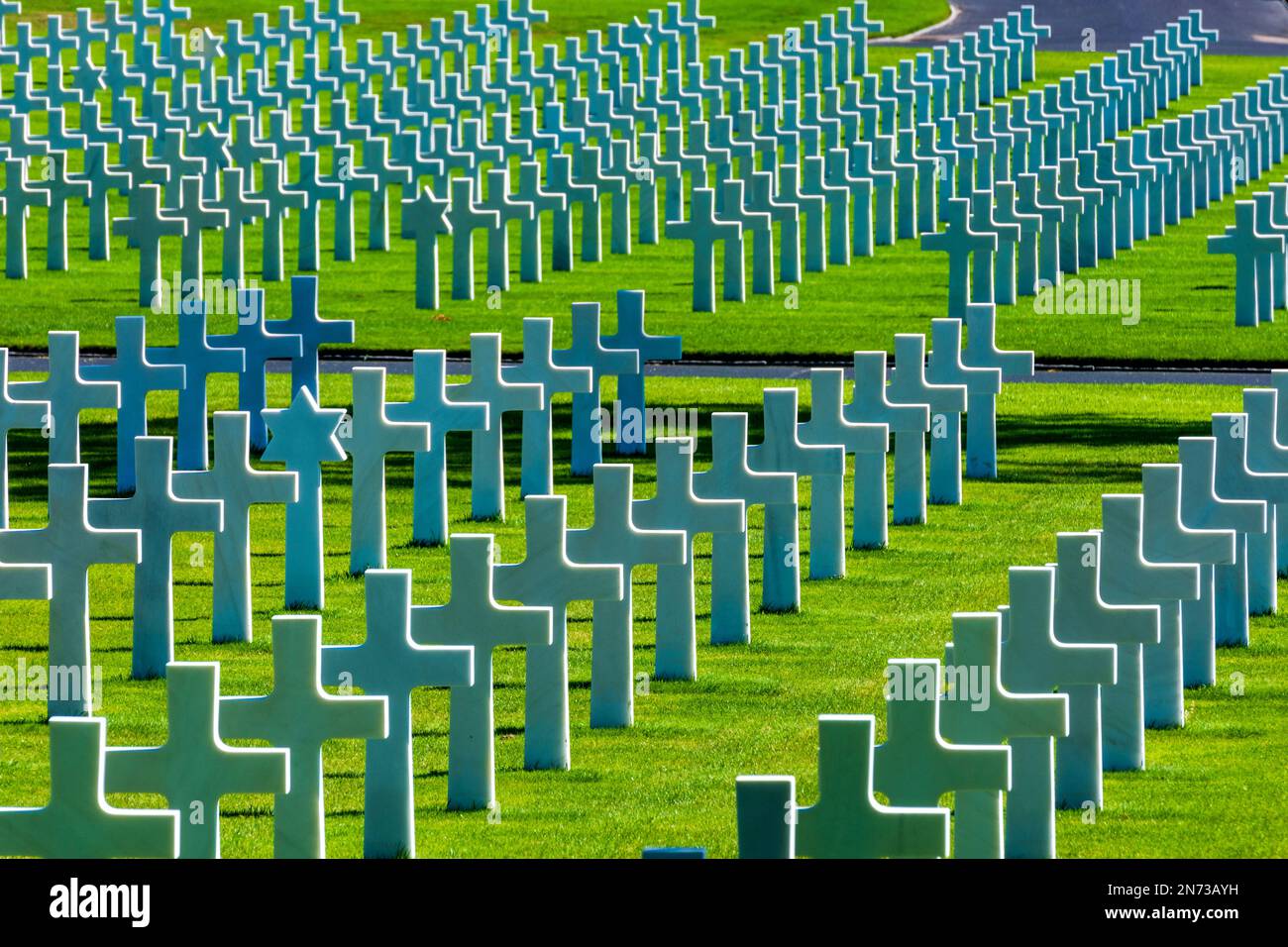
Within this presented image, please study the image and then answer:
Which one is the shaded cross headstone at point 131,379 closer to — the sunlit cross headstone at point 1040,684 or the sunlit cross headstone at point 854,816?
the sunlit cross headstone at point 1040,684

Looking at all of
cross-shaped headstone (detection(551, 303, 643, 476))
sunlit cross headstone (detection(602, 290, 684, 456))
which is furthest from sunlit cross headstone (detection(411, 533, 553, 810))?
sunlit cross headstone (detection(602, 290, 684, 456))

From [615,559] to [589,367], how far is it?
5.48 m

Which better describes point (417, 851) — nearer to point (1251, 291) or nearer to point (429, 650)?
point (429, 650)

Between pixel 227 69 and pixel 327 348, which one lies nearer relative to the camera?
pixel 327 348

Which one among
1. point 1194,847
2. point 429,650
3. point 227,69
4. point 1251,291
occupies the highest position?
point 227,69

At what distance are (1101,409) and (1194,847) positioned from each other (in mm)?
10409

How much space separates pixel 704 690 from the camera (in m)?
11.6

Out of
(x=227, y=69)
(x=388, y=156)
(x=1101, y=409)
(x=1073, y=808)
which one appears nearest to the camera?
(x=1073, y=808)

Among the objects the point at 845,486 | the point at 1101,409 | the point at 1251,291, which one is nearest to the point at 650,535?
the point at 845,486

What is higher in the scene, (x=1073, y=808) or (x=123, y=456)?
(x=123, y=456)

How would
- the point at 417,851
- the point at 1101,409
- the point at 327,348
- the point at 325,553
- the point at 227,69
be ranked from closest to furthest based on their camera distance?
the point at 417,851, the point at 325,553, the point at 1101,409, the point at 327,348, the point at 227,69

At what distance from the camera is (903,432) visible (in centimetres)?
1533

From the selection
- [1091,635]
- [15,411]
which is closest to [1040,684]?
[1091,635]

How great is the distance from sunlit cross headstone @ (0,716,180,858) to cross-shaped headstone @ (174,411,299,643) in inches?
175
